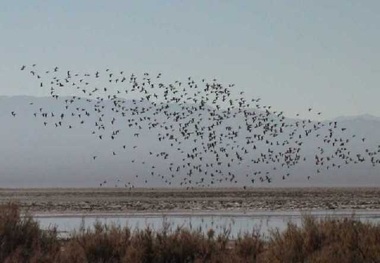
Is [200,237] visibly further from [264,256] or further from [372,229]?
[372,229]

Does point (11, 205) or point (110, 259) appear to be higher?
point (11, 205)

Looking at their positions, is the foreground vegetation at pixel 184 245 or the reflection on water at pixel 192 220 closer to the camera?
the foreground vegetation at pixel 184 245

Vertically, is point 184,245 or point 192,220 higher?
point 192,220

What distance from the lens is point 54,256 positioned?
58.0 feet

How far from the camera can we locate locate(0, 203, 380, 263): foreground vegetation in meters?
17.1

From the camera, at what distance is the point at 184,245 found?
18.3 metres

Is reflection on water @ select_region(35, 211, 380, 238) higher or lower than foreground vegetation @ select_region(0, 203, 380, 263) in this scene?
higher

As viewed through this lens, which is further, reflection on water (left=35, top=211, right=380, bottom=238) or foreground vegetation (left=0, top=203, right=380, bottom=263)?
reflection on water (left=35, top=211, right=380, bottom=238)

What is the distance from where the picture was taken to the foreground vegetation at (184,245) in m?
17.1

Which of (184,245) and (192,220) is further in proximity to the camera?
(192,220)

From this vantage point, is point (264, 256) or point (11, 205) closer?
point (264, 256)

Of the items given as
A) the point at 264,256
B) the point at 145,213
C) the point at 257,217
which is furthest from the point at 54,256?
the point at 145,213

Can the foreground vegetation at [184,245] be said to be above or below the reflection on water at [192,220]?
below

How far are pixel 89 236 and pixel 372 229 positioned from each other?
646 centimetres
